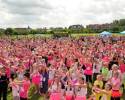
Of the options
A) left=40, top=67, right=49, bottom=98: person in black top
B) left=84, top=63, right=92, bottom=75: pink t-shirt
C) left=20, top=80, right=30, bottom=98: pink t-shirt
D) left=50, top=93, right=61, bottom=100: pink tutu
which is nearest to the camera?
left=50, top=93, right=61, bottom=100: pink tutu

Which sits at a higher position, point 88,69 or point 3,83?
point 3,83

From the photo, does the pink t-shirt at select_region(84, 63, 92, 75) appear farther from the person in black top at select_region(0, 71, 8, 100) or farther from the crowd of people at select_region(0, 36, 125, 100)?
the person in black top at select_region(0, 71, 8, 100)

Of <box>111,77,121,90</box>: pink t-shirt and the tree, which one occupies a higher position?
<box>111,77,121,90</box>: pink t-shirt

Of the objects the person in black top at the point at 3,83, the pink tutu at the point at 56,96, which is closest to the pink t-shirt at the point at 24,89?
the pink tutu at the point at 56,96

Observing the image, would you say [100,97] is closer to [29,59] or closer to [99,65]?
[99,65]

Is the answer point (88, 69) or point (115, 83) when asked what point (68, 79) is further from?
point (88, 69)

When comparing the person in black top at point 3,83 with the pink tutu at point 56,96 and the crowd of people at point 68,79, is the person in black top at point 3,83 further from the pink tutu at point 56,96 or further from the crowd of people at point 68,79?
the pink tutu at point 56,96

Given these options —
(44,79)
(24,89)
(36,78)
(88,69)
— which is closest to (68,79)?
(24,89)

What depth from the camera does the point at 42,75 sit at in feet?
66.7

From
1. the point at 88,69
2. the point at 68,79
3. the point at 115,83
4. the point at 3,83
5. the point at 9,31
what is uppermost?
the point at 115,83

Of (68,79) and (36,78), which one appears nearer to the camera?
(68,79)

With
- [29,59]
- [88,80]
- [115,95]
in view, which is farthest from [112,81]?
[29,59]

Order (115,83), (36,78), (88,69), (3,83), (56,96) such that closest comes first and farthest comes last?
(56,96), (115,83), (3,83), (36,78), (88,69)

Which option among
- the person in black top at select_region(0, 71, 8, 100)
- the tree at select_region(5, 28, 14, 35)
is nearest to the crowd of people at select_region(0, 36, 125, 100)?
the person in black top at select_region(0, 71, 8, 100)
